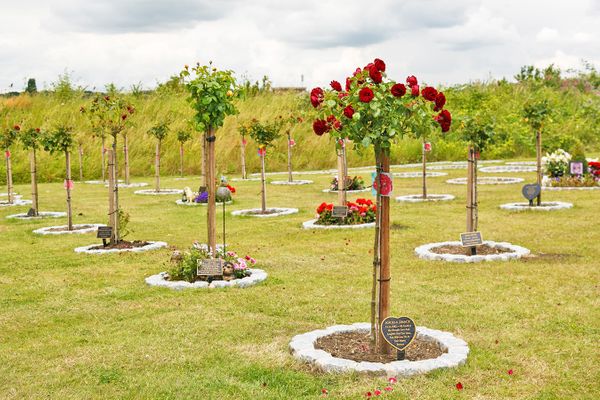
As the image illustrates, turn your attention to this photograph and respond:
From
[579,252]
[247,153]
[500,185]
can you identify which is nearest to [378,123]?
[579,252]

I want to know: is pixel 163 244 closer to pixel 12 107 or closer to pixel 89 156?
pixel 89 156

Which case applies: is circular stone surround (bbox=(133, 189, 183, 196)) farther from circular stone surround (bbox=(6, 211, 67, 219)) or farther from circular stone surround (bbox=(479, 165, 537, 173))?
circular stone surround (bbox=(479, 165, 537, 173))

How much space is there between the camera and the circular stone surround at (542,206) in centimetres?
1506

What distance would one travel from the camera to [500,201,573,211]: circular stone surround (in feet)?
49.4

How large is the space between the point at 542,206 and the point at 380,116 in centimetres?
1060

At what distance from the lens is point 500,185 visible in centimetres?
2150

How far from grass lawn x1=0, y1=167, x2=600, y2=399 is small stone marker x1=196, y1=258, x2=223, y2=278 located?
1.12 ft

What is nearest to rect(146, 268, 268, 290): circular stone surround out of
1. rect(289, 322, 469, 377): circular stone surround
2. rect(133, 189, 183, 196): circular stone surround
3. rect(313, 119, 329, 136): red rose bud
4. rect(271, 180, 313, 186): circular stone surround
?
rect(289, 322, 469, 377): circular stone surround

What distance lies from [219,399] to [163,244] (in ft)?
23.5

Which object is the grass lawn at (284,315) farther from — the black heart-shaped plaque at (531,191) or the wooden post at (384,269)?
the black heart-shaped plaque at (531,191)

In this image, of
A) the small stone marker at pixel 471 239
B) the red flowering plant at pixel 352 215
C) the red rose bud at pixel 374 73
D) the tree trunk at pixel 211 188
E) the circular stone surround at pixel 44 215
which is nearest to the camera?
the red rose bud at pixel 374 73

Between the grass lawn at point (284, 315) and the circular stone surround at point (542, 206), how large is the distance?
4.05 feet

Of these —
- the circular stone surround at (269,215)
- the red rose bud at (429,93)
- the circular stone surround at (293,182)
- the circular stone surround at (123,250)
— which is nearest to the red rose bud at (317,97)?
the red rose bud at (429,93)

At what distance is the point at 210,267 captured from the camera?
893cm
